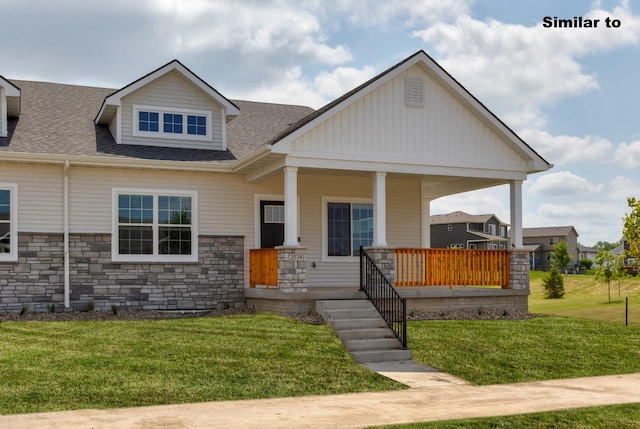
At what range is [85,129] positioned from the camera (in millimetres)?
18188

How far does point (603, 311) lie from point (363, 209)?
13329 mm

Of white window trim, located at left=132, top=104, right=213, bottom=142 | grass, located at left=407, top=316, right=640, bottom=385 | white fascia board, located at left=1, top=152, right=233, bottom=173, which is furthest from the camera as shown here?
white window trim, located at left=132, top=104, right=213, bottom=142

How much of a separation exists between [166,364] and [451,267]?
8.39 meters

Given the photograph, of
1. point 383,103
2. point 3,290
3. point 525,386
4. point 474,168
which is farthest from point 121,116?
point 525,386

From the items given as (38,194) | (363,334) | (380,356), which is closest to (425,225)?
(363,334)

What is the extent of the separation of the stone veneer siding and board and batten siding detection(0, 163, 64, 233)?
0.86 feet

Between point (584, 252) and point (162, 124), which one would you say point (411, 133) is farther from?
point (584, 252)

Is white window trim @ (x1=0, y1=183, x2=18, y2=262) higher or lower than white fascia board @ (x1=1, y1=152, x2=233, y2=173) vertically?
lower

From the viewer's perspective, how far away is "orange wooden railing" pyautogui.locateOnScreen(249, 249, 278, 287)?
52.6ft

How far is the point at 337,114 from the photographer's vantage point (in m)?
15.9

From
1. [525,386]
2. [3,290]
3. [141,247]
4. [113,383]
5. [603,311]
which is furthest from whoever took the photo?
[603,311]

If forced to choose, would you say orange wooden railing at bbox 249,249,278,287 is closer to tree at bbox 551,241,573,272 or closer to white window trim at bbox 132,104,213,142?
white window trim at bbox 132,104,213,142

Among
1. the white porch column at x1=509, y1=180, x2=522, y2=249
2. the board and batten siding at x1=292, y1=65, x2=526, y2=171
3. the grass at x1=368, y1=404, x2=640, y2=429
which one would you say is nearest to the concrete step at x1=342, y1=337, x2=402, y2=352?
the grass at x1=368, y1=404, x2=640, y2=429

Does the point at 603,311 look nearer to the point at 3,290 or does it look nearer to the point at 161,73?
the point at 161,73
